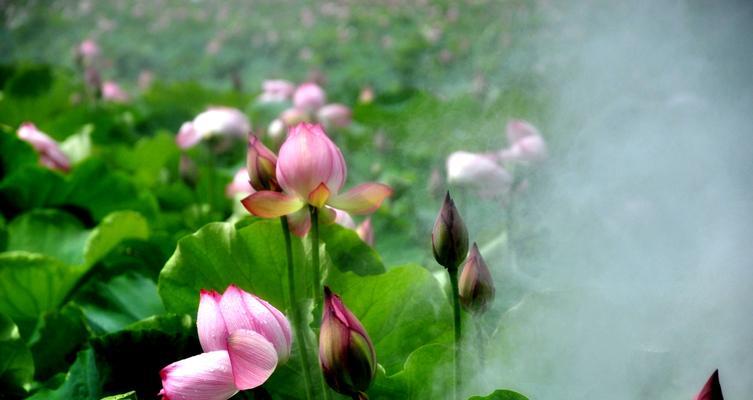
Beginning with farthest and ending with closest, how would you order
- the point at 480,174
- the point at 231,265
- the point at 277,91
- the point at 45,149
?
1. the point at 277,91
2. the point at 45,149
3. the point at 480,174
4. the point at 231,265

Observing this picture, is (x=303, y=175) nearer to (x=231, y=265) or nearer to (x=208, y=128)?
(x=231, y=265)

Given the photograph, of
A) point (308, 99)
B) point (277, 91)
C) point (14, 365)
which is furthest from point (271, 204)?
point (277, 91)

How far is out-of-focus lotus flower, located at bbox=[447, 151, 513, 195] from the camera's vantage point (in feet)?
2.57

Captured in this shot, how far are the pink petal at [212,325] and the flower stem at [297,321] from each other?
2.4 inches

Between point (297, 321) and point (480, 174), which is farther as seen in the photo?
point (480, 174)

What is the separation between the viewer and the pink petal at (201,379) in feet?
1.34

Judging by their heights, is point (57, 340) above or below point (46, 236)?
below

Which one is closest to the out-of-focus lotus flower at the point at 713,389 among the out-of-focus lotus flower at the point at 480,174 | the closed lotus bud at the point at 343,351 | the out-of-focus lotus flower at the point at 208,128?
the closed lotus bud at the point at 343,351

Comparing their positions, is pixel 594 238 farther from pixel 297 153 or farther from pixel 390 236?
pixel 390 236

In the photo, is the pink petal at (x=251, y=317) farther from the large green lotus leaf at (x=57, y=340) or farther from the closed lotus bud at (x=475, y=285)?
the large green lotus leaf at (x=57, y=340)

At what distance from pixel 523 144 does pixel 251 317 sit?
498mm

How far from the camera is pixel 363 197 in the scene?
54 cm

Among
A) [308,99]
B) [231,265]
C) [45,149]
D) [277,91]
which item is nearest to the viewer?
[231,265]

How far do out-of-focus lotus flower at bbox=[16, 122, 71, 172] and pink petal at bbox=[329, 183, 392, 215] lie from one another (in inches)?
27.2
